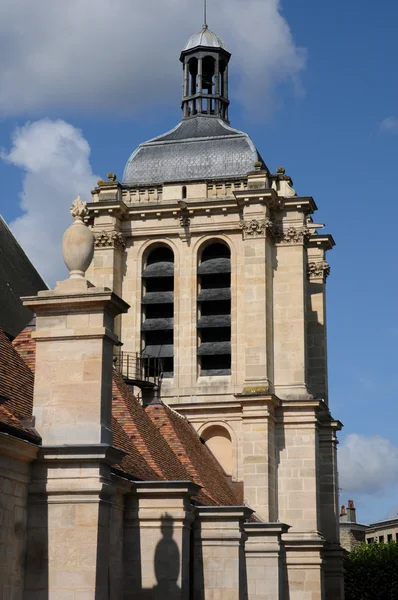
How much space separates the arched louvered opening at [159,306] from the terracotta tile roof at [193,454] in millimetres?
2467

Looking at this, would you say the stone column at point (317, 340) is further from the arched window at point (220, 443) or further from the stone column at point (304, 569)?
the stone column at point (304, 569)

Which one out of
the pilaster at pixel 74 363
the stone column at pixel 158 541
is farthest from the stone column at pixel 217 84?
the pilaster at pixel 74 363

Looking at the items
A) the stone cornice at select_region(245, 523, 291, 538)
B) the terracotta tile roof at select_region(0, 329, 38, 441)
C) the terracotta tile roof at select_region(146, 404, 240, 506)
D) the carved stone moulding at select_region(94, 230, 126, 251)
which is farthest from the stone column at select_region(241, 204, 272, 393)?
the terracotta tile roof at select_region(0, 329, 38, 441)

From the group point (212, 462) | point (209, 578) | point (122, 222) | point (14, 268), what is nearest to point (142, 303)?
point (122, 222)

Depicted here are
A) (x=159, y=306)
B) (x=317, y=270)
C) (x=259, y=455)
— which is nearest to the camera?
(x=259, y=455)

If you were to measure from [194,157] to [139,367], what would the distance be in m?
7.08

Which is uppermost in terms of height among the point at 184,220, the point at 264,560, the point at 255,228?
the point at 184,220

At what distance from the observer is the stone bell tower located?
3297cm

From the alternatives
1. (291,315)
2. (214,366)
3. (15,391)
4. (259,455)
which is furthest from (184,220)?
(15,391)

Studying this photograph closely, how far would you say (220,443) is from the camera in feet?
110

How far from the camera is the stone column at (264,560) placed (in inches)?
1101

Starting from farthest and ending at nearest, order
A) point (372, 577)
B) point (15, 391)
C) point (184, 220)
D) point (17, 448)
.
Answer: point (372, 577)
point (184, 220)
point (15, 391)
point (17, 448)

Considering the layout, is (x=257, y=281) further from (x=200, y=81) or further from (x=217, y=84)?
(x=200, y=81)

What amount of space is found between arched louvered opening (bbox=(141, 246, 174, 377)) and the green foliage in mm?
22821
